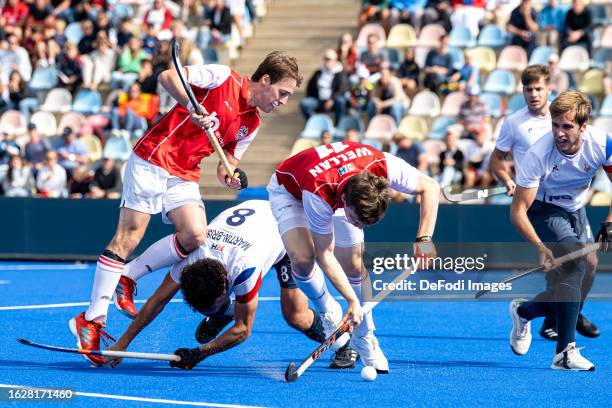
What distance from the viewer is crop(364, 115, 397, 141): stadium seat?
55.0ft

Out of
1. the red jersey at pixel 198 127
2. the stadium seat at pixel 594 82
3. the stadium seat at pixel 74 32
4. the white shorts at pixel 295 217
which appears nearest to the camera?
the white shorts at pixel 295 217

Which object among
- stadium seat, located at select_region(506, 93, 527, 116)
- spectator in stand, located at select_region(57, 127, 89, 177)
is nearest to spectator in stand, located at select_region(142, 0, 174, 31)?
spectator in stand, located at select_region(57, 127, 89, 177)

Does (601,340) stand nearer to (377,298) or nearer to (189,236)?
(377,298)

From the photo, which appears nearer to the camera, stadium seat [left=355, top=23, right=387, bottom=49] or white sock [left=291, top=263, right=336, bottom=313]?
white sock [left=291, top=263, right=336, bottom=313]

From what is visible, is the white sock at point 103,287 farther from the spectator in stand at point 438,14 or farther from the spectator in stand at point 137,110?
the spectator in stand at point 438,14

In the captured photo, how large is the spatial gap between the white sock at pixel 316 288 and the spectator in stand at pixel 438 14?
1063 cm

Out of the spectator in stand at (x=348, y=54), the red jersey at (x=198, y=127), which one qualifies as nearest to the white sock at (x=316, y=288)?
the red jersey at (x=198, y=127)

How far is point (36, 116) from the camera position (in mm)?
19312

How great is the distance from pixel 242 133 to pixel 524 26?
972 centimetres

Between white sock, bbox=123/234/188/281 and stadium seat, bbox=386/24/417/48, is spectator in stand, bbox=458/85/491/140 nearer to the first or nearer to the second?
stadium seat, bbox=386/24/417/48

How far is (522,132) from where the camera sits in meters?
9.04

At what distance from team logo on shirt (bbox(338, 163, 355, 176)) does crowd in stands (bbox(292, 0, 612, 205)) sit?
28.1ft

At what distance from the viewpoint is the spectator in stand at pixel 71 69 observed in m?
19.7

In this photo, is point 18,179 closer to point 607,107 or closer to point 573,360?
point 607,107
